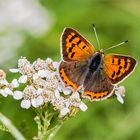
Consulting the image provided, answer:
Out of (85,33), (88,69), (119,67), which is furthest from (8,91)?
(85,33)

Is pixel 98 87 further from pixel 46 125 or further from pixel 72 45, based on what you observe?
pixel 46 125

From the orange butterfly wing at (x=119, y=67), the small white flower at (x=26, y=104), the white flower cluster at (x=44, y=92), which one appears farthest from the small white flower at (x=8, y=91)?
the orange butterfly wing at (x=119, y=67)

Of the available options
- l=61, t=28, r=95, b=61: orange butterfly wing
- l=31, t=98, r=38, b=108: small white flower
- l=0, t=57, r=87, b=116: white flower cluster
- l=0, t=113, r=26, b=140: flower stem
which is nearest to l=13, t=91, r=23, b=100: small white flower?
l=0, t=57, r=87, b=116: white flower cluster

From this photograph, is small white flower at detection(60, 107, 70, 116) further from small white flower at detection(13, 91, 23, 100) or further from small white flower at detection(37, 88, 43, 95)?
small white flower at detection(13, 91, 23, 100)

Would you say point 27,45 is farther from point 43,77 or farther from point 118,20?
point 43,77

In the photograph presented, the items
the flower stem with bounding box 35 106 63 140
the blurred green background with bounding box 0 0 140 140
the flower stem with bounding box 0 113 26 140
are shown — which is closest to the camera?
the flower stem with bounding box 0 113 26 140

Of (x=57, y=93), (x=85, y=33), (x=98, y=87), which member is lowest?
(x=98, y=87)
